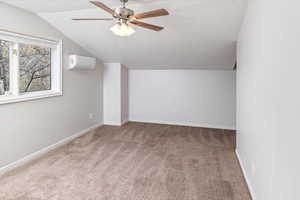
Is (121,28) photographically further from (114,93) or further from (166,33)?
(114,93)

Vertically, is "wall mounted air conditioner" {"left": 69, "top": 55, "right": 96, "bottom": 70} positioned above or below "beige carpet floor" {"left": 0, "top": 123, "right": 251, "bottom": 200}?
above

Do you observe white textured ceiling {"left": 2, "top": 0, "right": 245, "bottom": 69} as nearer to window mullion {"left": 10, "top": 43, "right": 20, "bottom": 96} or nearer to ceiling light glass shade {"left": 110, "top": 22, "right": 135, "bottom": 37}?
ceiling light glass shade {"left": 110, "top": 22, "right": 135, "bottom": 37}

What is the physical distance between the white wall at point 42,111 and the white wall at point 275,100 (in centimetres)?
299

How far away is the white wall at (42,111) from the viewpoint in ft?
8.96

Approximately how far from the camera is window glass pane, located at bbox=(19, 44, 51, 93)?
10.3 feet

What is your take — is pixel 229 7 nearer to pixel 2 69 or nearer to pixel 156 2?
pixel 156 2

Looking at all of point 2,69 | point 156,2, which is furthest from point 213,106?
point 2,69

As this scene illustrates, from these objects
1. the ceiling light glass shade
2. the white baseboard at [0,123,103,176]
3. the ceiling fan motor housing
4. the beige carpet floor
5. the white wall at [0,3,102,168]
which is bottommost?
the beige carpet floor

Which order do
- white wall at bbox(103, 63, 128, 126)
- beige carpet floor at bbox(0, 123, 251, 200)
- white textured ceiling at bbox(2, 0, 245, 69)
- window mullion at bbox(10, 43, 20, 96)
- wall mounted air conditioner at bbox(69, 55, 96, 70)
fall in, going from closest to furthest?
beige carpet floor at bbox(0, 123, 251, 200)
white textured ceiling at bbox(2, 0, 245, 69)
window mullion at bbox(10, 43, 20, 96)
wall mounted air conditioner at bbox(69, 55, 96, 70)
white wall at bbox(103, 63, 128, 126)

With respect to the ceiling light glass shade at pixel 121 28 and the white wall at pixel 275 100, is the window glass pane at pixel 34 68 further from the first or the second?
the white wall at pixel 275 100

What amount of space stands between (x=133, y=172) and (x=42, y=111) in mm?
1805

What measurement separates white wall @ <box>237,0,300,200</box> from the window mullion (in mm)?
3087

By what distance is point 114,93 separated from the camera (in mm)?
5215

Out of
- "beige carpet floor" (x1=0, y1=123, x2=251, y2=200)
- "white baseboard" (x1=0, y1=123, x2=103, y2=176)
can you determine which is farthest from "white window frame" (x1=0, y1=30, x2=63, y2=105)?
"beige carpet floor" (x1=0, y1=123, x2=251, y2=200)
